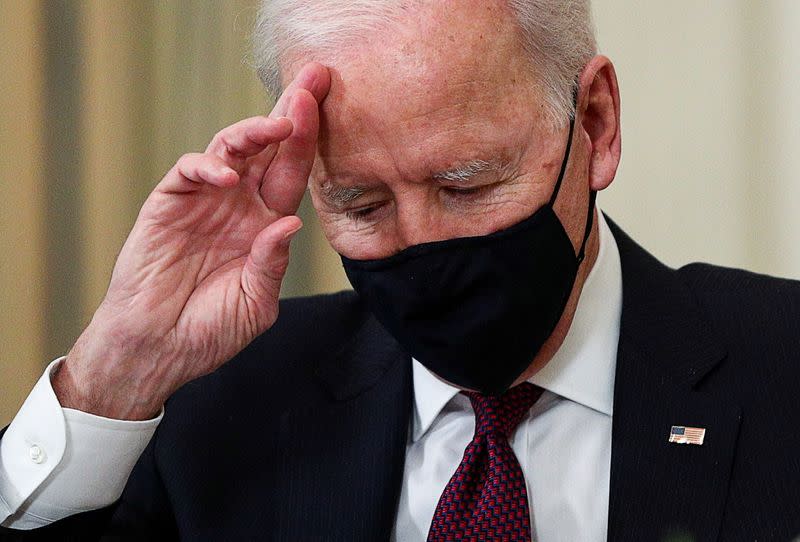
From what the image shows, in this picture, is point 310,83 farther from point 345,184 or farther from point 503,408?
point 503,408

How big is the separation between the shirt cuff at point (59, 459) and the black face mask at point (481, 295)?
0.44 metres

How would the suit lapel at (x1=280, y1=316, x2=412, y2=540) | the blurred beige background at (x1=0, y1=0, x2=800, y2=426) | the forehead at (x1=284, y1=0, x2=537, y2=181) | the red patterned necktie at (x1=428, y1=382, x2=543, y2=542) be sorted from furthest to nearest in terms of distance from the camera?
the blurred beige background at (x1=0, y1=0, x2=800, y2=426) < the suit lapel at (x1=280, y1=316, x2=412, y2=540) < the red patterned necktie at (x1=428, y1=382, x2=543, y2=542) < the forehead at (x1=284, y1=0, x2=537, y2=181)

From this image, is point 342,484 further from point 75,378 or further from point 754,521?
point 754,521

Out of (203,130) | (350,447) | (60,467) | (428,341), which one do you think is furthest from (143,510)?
(203,130)

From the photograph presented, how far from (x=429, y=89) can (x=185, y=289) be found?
493mm

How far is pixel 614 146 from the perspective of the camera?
67.9 inches

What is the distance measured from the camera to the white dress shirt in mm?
1669

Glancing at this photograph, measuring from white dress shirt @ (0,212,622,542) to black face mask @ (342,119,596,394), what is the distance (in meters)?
0.13

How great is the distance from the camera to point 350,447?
1783mm

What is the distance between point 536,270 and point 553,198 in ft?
0.37

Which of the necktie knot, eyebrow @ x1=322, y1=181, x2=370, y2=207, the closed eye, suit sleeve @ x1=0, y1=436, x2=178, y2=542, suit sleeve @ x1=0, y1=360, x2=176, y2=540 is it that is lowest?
suit sleeve @ x1=0, y1=436, x2=178, y2=542

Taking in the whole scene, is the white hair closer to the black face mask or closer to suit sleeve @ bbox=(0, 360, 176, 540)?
the black face mask

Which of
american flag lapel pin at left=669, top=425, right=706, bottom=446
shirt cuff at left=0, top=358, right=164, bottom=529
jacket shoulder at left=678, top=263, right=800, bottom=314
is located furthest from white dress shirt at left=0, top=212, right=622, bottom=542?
jacket shoulder at left=678, top=263, right=800, bottom=314

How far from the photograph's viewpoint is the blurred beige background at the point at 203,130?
250 cm
